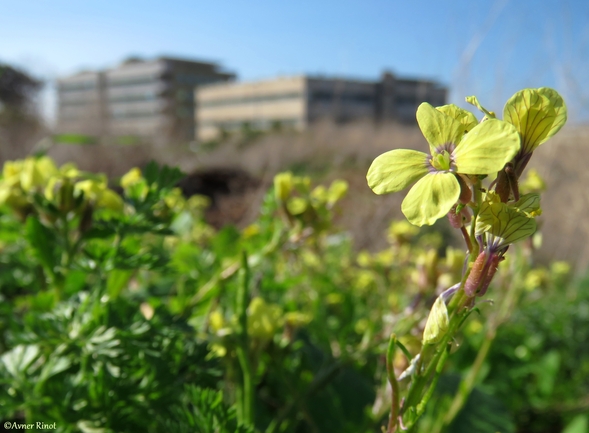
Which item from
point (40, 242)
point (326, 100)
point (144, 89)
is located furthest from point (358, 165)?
point (144, 89)

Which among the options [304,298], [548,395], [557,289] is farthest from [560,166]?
[304,298]

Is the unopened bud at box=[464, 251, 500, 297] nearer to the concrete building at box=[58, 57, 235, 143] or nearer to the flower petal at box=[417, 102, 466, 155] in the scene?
the flower petal at box=[417, 102, 466, 155]

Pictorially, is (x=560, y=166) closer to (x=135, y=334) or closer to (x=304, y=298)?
(x=304, y=298)

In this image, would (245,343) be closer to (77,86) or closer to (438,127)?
(438,127)

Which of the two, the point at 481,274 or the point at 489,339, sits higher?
the point at 481,274

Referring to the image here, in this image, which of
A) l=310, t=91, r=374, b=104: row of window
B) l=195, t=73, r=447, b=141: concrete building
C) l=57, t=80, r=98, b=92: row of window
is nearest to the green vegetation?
l=195, t=73, r=447, b=141: concrete building

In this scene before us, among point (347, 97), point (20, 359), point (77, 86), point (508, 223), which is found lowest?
point (20, 359)

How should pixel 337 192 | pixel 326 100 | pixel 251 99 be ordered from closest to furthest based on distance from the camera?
pixel 337 192 → pixel 326 100 → pixel 251 99
